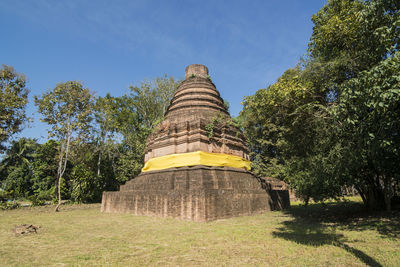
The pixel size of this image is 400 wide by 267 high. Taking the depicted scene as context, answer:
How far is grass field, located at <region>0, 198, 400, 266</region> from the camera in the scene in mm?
4062

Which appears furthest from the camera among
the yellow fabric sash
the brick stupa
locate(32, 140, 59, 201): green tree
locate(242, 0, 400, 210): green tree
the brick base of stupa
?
locate(32, 140, 59, 201): green tree

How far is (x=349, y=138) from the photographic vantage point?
687cm

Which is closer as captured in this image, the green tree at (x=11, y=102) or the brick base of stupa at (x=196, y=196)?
the brick base of stupa at (x=196, y=196)

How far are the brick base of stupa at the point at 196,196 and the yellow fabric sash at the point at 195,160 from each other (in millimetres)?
307

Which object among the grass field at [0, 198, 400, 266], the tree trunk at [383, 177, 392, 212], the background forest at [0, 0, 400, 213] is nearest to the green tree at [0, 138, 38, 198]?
the background forest at [0, 0, 400, 213]

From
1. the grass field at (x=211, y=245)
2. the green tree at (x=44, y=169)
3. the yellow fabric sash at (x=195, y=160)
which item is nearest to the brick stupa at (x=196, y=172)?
the yellow fabric sash at (x=195, y=160)

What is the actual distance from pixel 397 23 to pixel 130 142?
22.1 m

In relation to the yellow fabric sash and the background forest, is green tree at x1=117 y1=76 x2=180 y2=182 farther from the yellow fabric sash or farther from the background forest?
the yellow fabric sash

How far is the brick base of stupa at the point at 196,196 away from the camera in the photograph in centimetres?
803

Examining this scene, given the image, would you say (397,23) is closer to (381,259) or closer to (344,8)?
(381,259)

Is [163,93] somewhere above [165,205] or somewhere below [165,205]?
above

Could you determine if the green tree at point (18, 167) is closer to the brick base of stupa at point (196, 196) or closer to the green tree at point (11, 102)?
the green tree at point (11, 102)

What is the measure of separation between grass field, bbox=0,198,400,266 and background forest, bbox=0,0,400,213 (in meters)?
1.91

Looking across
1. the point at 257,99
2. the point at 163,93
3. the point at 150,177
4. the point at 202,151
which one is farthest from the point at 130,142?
the point at 257,99
